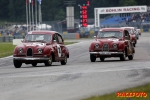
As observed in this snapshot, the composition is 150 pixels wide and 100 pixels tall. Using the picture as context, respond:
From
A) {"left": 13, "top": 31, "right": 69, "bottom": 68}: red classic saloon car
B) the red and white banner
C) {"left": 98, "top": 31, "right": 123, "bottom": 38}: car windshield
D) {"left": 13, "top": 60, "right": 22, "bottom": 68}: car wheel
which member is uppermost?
the red and white banner

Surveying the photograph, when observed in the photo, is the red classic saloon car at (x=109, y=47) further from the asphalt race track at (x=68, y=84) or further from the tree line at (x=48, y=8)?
the tree line at (x=48, y=8)

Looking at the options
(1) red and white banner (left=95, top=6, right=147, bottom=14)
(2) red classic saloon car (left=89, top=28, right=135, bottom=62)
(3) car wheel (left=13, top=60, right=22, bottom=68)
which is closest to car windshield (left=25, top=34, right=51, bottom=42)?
(3) car wheel (left=13, top=60, right=22, bottom=68)

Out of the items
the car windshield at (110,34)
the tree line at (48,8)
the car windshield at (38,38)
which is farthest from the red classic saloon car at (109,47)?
the tree line at (48,8)

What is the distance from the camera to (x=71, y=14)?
9675 centimetres

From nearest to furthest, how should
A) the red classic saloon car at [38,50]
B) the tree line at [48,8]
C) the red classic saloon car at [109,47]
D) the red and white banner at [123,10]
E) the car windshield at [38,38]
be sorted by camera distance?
the red classic saloon car at [38,50], the car windshield at [38,38], the red classic saloon car at [109,47], the red and white banner at [123,10], the tree line at [48,8]

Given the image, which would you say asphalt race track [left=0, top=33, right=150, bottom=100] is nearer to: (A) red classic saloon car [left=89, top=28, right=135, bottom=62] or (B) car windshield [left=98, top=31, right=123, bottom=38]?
(A) red classic saloon car [left=89, top=28, right=135, bottom=62]

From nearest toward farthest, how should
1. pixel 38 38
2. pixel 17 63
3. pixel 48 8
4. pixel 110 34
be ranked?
pixel 17 63
pixel 38 38
pixel 110 34
pixel 48 8

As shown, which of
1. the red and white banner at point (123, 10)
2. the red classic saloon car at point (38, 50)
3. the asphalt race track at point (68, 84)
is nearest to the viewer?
the asphalt race track at point (68, 84)

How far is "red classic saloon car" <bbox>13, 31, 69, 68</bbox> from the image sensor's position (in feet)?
69.4

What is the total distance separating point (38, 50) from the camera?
21.2 metres

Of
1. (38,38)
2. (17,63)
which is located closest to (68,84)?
(17,63)

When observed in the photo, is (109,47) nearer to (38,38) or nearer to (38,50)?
(38,38)

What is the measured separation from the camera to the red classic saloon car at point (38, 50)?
2114 cm

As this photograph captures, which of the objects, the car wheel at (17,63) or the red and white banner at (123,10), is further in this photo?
the red and white banner at (123,10)
